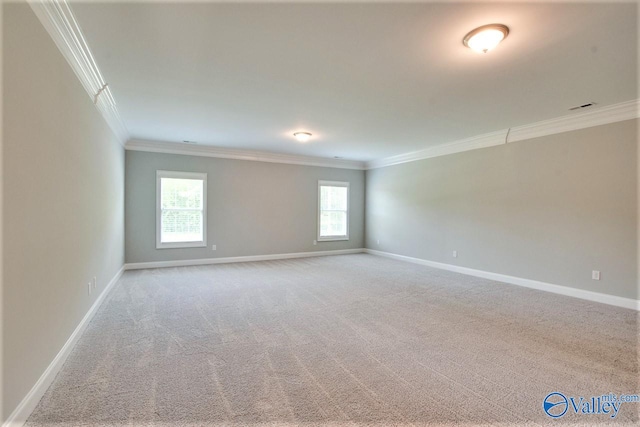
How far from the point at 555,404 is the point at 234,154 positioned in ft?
21.5

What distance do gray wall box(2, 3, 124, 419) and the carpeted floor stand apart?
36cm

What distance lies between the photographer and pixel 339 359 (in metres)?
2.45

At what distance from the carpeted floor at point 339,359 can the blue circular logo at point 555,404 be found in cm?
4

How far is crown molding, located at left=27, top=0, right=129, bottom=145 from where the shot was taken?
1971 millimetres

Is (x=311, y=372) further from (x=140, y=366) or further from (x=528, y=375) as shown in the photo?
(x=528, y=375)

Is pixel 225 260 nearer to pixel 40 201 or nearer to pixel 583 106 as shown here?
pixel 40 201

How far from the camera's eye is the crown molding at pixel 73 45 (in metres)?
1.97

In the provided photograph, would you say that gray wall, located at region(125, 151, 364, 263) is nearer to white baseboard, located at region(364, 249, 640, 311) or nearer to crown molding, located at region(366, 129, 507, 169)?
crown molding, located at region(366, 129, 507, 169)

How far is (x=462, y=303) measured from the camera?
397 centimetres

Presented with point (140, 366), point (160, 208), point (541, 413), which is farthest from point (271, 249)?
point (541, 413)

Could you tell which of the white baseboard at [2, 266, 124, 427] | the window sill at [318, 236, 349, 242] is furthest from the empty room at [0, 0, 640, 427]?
the window sill at [318, 236, 349, 242]

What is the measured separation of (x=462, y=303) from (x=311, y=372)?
8.54 feet

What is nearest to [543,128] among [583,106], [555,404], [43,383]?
[583,106]

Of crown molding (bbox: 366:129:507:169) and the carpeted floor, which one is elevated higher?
crown molding (bbox: 366:129:507:169)
